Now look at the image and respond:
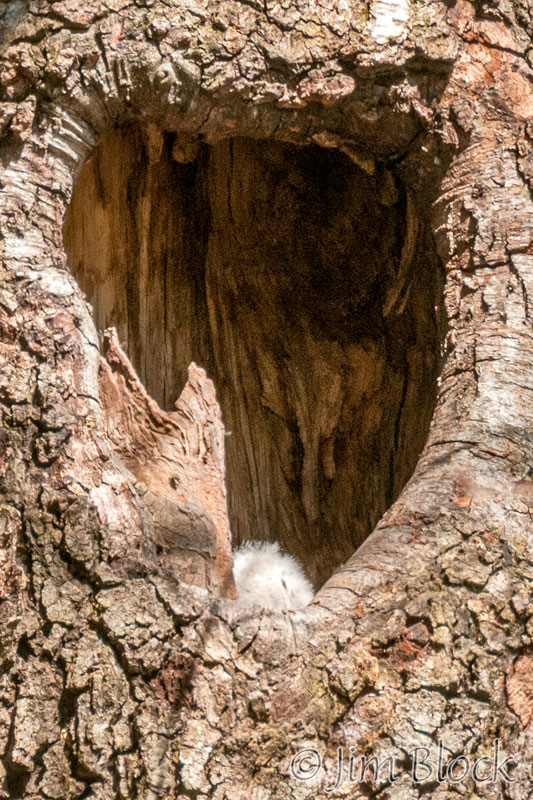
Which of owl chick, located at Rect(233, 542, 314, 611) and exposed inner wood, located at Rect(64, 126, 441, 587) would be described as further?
exposed inner wood, located at Rect(64, 126, 441, 587)

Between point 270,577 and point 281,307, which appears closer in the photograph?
point 270,577

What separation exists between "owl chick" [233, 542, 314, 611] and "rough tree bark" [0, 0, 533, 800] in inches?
4.2

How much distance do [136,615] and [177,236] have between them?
1.34 metres

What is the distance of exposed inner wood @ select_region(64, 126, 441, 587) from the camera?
2631 mm

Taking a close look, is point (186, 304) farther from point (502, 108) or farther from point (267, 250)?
point (502, 108)

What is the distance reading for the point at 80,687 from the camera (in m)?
1.73

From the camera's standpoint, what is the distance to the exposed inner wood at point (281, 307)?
2.63m

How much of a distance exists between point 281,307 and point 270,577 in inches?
32.0

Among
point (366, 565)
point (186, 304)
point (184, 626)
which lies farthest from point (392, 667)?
point (186, 304)

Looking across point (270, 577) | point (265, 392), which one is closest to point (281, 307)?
point (265, 392)

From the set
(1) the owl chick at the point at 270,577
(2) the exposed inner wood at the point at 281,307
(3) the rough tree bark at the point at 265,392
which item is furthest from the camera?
(2) the exposed inner wood at the point at 281,307

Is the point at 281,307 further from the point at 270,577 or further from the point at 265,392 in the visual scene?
the point at 270,577

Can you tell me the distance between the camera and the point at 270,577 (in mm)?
2586

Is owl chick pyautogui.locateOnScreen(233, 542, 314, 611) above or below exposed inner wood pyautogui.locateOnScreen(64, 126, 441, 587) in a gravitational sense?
below
